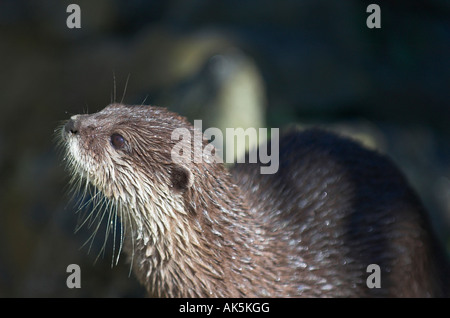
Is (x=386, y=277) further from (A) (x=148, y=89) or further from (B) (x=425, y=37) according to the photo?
(B) (x=425, y=37)

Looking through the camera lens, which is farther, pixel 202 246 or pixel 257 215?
pixel 257 215

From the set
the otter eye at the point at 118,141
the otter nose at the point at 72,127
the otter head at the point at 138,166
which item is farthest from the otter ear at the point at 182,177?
the otter nose at the point at 72,127

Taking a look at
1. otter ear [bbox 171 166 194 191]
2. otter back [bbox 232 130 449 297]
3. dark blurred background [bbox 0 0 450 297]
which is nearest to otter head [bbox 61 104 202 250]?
otter ear [bbox 171 166 194 191]

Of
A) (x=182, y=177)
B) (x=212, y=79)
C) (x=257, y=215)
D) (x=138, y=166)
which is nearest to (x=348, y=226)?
(x=257, y=215)

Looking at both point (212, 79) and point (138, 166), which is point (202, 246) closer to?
point (138, 166)

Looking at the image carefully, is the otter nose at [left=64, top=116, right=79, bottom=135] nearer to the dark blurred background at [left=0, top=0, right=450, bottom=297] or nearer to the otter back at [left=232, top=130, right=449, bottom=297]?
the otter back at [left=232, top=130, right=449, bottom=297]

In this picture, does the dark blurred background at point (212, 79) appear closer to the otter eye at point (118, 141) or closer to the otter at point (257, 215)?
the otter at point (257, 215)
